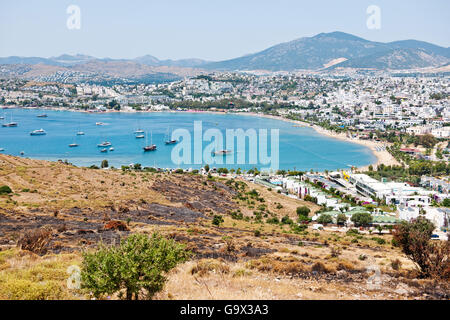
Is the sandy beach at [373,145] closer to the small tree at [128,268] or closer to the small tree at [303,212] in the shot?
the small tree at [303,212]

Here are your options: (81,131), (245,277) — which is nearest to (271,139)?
(81,131)

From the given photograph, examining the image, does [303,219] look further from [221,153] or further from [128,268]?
[221,153]

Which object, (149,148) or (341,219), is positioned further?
(149,148)

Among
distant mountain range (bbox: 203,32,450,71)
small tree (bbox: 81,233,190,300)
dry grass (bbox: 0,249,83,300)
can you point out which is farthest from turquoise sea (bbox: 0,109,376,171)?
distant mountain range (bbox: 203,32,450,71)

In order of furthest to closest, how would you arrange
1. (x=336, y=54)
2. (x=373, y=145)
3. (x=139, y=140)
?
(x=336, y=54) → (x=139, y=140) → (x=373, y=145)

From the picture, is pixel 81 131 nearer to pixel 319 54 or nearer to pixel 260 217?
pixel 260 217

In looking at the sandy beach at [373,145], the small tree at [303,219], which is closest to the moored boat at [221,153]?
the sandy beach at [373,145]

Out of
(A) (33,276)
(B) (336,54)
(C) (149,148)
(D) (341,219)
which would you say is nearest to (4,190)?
(A) (33,276)
